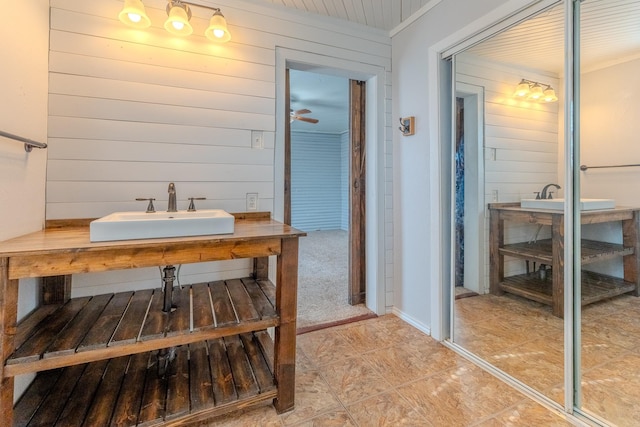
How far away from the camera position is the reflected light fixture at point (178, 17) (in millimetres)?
1750

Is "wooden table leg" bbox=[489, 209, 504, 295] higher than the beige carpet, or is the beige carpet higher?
"wooden table leg" bbox=[489, 209, 504, 295]

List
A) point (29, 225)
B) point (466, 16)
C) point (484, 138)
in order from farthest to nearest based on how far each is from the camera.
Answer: point (484, 138) < point (466, 16) < point (29, 225)

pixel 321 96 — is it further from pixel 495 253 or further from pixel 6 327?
pixel 6 327

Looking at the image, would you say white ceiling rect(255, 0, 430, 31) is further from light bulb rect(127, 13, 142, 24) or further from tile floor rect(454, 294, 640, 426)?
tile floor rect(454, 294, 640, 426)

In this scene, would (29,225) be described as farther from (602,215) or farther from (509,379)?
(602,215)

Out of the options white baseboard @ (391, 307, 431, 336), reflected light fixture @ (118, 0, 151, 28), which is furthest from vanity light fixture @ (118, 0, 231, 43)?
white baseboard @ (391, 307, 431, 336)

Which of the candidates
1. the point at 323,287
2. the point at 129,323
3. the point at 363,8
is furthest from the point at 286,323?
the point at 363,8

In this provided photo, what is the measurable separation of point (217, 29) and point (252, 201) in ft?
3.67

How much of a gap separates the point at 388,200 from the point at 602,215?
1381mm

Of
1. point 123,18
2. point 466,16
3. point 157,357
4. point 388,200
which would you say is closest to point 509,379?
point 388,200

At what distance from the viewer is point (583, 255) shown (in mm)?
1561

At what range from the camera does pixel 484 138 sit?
2.20 meters

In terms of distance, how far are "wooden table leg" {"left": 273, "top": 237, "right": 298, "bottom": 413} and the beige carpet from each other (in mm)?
890

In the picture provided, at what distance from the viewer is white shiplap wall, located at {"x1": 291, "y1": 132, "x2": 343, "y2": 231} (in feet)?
24.1
